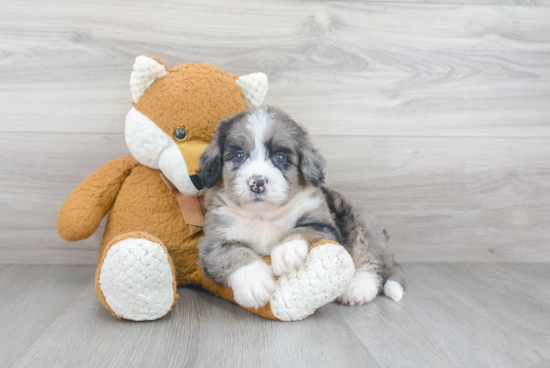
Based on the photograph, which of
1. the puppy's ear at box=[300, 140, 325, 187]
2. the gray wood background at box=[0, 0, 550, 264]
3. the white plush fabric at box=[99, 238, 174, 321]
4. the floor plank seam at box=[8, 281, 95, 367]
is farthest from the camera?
the gray wood background at box=[0, 0, 550, 264]

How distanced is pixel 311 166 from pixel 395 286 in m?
0.74

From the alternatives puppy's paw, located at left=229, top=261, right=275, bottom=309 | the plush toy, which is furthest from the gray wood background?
puppy's paw, located at left=229, top=261, right=275, bottom=309

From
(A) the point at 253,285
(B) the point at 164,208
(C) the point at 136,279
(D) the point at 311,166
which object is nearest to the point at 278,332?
(A) the point at 253,285

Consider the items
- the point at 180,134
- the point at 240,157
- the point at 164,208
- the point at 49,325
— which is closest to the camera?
the point at 49,325

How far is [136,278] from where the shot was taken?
1.44 metres

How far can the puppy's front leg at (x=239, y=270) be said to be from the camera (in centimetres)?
147

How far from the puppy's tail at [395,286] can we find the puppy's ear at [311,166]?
0.64 m

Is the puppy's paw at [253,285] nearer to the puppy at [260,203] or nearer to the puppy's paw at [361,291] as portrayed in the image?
the puppy at [260,203]

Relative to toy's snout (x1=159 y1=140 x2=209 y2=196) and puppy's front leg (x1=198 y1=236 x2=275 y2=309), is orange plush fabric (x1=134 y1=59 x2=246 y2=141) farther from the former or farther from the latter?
puppy's front leg (x1=198 y1=236 x2=275 y2=309)

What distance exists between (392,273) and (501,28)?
1601 mm

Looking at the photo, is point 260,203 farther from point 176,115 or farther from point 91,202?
point 91,202

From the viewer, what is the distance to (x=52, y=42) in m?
2.26

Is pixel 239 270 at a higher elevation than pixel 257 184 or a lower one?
lower

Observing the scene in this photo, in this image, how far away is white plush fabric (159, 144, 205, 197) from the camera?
1749mm
